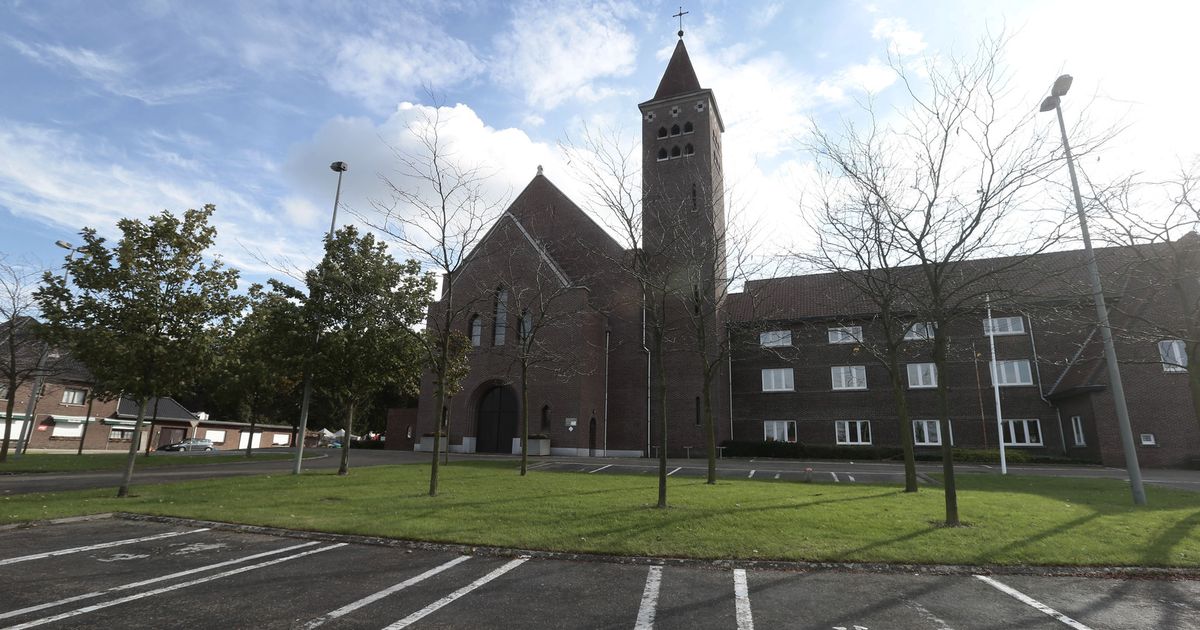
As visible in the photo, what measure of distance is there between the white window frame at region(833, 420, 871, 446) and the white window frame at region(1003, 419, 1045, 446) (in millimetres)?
7173

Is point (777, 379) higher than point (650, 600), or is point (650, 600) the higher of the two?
point (777, 379)

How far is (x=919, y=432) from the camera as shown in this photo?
1330 inches

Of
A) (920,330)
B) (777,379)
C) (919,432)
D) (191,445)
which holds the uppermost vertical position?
(920,330)

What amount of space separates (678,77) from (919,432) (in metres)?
27.6

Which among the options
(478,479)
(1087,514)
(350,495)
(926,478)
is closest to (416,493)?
→ (350,495)

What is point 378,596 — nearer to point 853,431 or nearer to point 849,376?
point 853,431

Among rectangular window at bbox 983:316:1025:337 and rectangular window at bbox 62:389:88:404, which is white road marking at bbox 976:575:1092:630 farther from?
rectangular window at bbox 62:389:88:404

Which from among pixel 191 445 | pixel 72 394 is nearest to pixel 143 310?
A: pixel 72 394

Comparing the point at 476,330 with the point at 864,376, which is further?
the point at 476,330

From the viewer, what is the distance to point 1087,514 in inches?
455

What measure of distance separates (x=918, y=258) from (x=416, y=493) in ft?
40.6

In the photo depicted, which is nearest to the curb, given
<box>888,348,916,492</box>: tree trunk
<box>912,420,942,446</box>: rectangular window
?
<box>888,348,916,492</box>: tree trunk

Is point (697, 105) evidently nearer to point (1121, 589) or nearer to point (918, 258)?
point (918, 258)

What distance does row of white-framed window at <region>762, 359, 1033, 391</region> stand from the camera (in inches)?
1284
